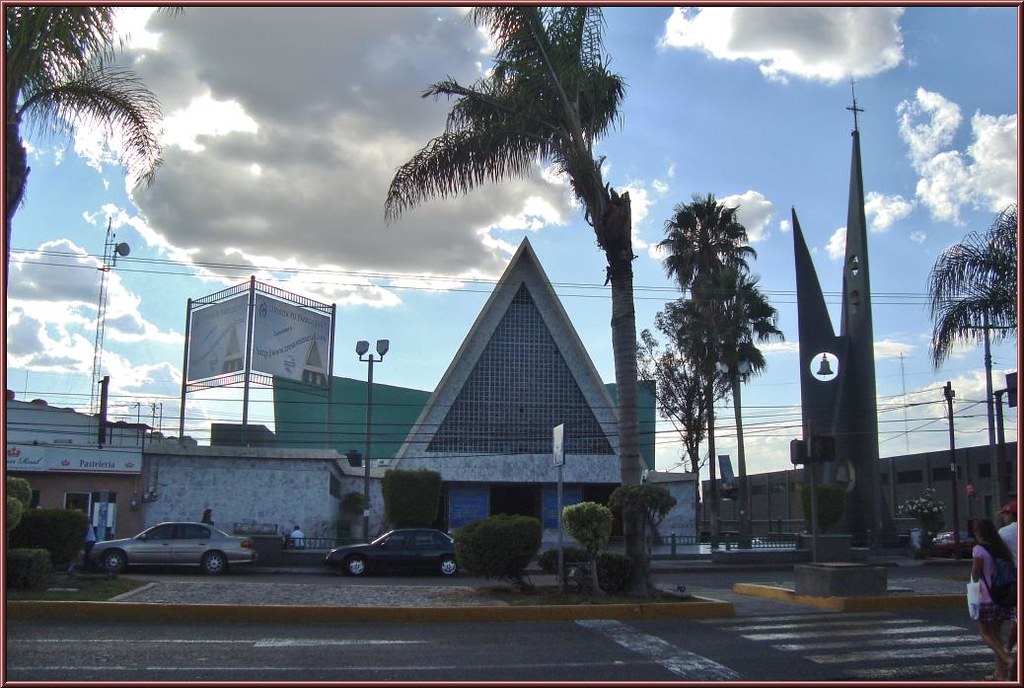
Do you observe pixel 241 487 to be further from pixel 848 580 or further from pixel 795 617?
pixel 795 617

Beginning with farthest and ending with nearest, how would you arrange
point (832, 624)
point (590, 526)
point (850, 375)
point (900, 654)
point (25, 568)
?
1. point (850, 375)
2. point (590, 526)
3. point (25, 568)
4. point (832, 624)
5. point (900, 654)

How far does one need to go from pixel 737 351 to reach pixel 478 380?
38.4 feet

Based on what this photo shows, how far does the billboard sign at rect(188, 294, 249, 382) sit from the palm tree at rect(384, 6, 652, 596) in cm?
2304

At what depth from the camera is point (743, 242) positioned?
135 ft

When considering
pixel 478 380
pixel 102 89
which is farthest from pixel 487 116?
pixel 478 380

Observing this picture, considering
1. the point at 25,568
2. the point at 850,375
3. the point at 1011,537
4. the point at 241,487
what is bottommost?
the point at 25,568

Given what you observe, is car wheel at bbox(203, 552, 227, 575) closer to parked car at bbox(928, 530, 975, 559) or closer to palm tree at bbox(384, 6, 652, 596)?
palm tree at bbox(384, 6, 652, 596)

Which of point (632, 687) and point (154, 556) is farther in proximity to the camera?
point (154, 556)

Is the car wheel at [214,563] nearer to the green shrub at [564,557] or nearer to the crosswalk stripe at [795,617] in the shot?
the green shrub at [564,557]

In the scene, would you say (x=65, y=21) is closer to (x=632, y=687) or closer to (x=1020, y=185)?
(x=632, y=687)

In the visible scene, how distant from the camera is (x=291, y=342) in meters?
38.7

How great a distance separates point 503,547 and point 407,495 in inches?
742

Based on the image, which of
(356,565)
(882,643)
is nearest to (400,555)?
(356,565)

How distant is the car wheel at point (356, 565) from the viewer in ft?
75.2
